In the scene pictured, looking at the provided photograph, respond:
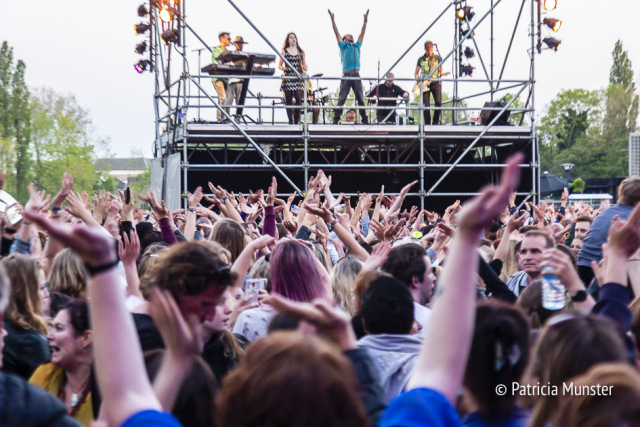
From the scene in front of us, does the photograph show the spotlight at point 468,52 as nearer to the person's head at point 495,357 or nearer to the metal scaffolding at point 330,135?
the metal scaffolding at point 330,135

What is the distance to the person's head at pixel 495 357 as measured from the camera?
1.74m

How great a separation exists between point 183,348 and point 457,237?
65 centimetres

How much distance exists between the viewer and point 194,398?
6.14ft

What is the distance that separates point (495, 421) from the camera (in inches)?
67.1

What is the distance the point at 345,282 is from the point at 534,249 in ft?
4.38

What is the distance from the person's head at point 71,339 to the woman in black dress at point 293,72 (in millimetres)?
10135

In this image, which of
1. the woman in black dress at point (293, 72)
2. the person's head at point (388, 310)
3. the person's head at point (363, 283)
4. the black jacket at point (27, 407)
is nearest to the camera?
the black jacket at point (27, 407)

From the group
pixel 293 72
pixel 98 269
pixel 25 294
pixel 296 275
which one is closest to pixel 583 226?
pixel 296 275

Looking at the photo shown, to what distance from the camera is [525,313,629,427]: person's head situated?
5.58ft

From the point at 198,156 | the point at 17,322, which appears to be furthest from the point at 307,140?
the point at 17,322

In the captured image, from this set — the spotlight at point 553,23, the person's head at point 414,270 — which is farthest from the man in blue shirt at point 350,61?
the person's head at point 414,270

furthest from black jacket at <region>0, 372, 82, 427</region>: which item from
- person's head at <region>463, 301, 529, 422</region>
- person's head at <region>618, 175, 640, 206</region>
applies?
person's head at <region>618, 175, 640, 206</region>

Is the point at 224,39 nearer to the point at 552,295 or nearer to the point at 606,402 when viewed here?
the point at 552,295

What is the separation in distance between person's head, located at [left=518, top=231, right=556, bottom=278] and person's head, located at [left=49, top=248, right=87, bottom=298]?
2.77 m
